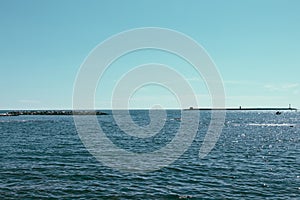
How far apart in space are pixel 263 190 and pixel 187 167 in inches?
415

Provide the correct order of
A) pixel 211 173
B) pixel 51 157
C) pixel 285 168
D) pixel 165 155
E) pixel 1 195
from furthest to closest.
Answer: pixel 165 155 < pixel 51 157 < pixel 285 168 < pixel 211 173 < pixel 1 195

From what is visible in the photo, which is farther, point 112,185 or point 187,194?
point 112,185

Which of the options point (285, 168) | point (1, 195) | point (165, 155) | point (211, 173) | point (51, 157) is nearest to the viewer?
point (1, 195)

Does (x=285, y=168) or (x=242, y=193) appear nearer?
(x=242, y=193)

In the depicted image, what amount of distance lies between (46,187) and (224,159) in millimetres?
22865

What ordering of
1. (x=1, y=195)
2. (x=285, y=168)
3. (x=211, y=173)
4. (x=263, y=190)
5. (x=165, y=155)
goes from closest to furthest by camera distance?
(x=1, y=195)
(x=263, y=190)
(x=211, y=173)
(x=285, y=168)
(x=165, y=155)

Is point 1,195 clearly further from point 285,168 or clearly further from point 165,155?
point 285,168

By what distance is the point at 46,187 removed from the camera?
24984mm

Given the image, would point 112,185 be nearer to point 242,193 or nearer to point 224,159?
point 242,193

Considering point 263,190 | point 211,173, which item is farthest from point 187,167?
point 263,190

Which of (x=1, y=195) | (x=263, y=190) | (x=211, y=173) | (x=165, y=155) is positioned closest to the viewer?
(x=1, y=195)

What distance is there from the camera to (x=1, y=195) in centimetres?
2267

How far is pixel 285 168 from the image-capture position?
111ft

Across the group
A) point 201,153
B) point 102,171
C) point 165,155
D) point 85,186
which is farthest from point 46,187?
point 201,153
